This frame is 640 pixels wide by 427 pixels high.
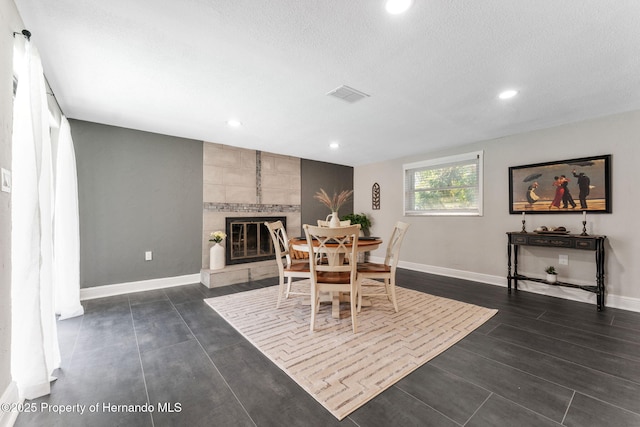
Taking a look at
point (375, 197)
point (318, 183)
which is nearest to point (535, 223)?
point (375, 197)

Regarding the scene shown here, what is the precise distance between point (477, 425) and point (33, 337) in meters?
2.53

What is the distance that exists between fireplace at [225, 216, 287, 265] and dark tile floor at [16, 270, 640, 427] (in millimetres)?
1851

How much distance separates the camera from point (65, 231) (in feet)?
8.91

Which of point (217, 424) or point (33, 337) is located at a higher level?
point (33, 337)

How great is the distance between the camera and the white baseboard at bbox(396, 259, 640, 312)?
10.1 feet

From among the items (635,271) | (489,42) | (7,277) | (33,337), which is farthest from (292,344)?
(635,271)

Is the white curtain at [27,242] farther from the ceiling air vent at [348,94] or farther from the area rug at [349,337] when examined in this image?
the ceiling air vent at [348,94]

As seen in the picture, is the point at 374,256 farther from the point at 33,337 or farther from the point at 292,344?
the point at 33,337

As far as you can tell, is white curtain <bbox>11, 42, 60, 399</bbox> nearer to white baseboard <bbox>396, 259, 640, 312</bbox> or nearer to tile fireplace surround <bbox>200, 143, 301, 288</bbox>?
tile fireplace surround <bbox>200, 143, 301, 288</bbox>

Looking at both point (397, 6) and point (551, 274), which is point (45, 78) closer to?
point (397, 6)

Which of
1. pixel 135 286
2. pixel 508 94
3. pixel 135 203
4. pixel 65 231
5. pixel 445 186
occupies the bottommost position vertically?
pixel 135 286

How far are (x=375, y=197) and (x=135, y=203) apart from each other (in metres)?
4.54

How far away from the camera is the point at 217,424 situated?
1374mm

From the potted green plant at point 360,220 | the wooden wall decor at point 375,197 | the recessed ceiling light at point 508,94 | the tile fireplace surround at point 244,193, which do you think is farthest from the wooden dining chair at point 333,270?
the wooden wall decor at point 375,197
